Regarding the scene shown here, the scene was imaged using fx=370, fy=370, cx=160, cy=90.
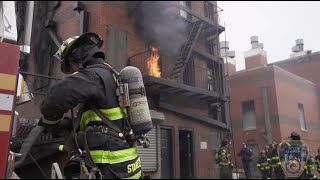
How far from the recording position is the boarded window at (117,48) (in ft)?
Answer: 34.6

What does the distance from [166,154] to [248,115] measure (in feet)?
31.5

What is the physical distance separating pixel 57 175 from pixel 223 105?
45.0ft

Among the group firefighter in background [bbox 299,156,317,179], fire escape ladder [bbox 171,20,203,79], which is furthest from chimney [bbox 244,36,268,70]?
firefighter in background [bbox 299,156,317,179]

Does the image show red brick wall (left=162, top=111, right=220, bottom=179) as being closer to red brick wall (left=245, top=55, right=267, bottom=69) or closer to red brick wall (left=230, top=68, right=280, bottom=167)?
red brick wall (left=230, top=68, right=280, bottom=167)

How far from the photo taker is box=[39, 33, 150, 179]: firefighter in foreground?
2.44 metres

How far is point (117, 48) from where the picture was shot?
430 inches

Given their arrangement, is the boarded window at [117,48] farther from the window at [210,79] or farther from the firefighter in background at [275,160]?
the firefighter in background at [275,160]

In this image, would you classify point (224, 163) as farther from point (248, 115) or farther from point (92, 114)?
point (92, 114)

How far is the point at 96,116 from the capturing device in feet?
8.68

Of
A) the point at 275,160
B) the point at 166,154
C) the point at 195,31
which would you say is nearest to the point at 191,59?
the point at 195,31

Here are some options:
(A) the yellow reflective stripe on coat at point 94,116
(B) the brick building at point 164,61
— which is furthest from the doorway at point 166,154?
(A) the yellow reflective stripe on coat at point 94,116

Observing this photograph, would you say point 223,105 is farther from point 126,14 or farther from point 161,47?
point 126,14

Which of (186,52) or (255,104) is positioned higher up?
(186,52)

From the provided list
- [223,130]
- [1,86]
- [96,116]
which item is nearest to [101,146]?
[96,116]
